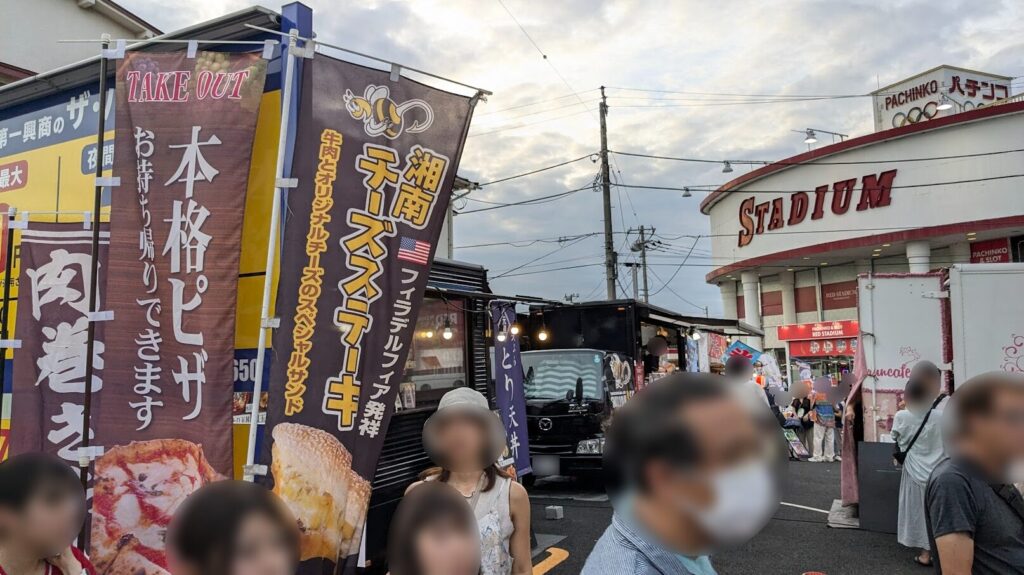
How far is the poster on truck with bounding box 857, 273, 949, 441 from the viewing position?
267 inches

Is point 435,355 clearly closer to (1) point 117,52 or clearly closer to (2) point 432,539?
(1) point 117,52

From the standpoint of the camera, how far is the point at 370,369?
3.42 meters

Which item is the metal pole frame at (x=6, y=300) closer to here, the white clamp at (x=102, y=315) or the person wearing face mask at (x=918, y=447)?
the white clamp at (x=102, y=315)

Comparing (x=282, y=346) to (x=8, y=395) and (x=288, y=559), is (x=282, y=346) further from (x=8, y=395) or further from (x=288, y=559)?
(x=8, y=395)

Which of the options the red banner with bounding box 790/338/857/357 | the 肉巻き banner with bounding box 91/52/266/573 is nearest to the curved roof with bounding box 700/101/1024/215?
the red banner with bounding box 790/338/857/357

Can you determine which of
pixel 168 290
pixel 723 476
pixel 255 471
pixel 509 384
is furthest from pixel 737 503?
pixel 509 384

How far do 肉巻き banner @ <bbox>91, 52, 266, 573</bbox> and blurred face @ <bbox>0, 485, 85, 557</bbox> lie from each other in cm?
103

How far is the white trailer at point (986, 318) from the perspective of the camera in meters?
6.23

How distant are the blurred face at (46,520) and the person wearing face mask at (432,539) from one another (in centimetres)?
130

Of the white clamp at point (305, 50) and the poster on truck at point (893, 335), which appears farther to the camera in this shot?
the poster on truck at point (893, 335)

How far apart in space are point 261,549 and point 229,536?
81 mm

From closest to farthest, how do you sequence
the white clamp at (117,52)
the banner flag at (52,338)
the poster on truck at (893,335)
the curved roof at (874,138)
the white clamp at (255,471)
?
the white clamp at (255,471)
the white clamp at (117,52)
the banner flag at (52,338)
the poster on truck at (893,335)
the curved roof at (874,138)

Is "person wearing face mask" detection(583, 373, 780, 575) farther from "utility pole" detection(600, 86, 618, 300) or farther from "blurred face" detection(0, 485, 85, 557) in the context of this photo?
"utility pole" detection(600, 86, 618, 300)

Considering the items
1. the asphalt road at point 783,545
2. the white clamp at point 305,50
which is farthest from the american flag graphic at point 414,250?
the asphalt road at point 783,545
